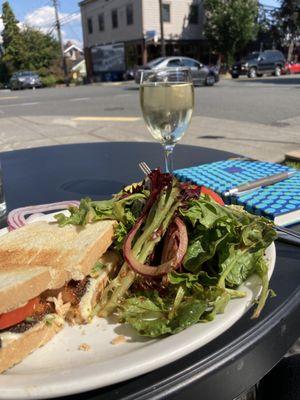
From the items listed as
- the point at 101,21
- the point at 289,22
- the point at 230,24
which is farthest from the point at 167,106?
the point at 289,22

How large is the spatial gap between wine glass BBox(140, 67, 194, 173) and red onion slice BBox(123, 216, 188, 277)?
73cm

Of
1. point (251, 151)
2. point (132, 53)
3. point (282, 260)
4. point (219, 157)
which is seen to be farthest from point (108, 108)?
point (132, 53)

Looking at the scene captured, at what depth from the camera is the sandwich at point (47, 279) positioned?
0.83 m

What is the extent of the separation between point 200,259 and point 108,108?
14.0 metres

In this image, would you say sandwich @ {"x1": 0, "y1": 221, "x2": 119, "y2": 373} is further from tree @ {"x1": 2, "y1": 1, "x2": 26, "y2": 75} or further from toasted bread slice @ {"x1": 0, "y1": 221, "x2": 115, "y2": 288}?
tree @ {"x1": 2, "y1": 1, "x2": 26, "y2": 75}

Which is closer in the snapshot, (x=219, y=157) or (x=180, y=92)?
(x=180, y=92)

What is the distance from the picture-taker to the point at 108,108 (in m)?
14.5

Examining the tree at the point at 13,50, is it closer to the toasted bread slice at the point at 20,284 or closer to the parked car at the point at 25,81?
the parked car at the point at 25,81

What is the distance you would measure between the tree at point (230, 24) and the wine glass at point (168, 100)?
126ft

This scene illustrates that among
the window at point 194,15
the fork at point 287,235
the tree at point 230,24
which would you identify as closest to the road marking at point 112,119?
the fork at point 287,235

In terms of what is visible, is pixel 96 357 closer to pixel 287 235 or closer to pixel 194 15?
pixel 287 235

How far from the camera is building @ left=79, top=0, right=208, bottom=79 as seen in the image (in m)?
35.8

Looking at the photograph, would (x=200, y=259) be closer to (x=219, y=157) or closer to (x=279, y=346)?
(x=279, y=346)

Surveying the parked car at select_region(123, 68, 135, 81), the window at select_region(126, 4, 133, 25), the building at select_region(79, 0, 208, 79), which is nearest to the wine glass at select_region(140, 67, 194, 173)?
the parked car at select_region(123, 68, 135, 81)
